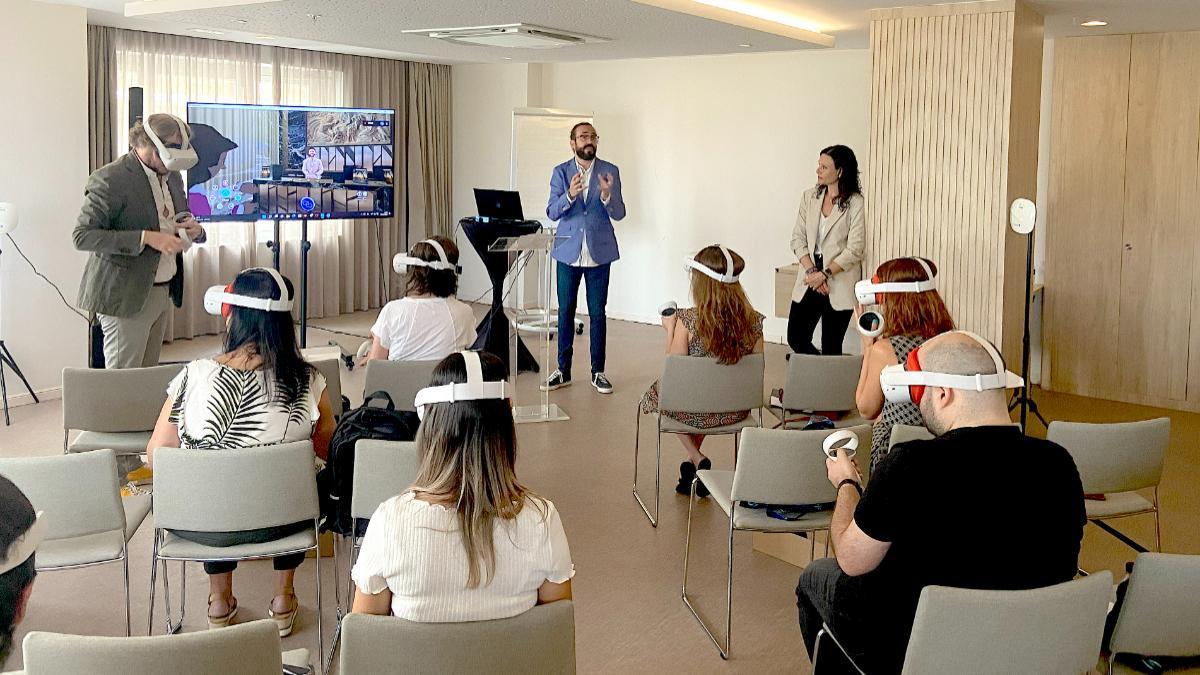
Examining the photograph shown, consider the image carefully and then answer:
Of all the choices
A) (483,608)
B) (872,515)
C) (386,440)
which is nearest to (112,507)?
(386,440)

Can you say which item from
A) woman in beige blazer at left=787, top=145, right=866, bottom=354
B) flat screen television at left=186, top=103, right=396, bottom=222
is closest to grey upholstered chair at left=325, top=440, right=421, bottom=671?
woman in beige blazer at left=787, top=145, right=866, bottom=354

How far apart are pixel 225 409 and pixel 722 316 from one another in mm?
2341

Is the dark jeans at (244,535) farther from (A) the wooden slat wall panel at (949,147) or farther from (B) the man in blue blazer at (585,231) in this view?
(B) the man in blue blazer at (585,231)

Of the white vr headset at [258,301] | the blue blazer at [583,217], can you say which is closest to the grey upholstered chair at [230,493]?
the white vr headset at [258,301]

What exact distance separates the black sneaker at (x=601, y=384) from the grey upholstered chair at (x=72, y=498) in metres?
4.53

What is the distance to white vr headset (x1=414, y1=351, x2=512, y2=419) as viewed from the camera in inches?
100

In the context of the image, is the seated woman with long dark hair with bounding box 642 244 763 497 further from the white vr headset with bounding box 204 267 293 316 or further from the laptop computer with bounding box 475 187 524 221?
the laptop computer with bounding box 475 187 524 221

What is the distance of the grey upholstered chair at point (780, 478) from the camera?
3816 millimetres

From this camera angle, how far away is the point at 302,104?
10469 mm

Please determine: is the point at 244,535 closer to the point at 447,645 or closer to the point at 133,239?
the point at 447,645

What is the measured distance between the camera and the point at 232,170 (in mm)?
8734

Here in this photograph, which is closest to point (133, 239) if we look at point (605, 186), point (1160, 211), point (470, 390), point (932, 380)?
point (605, 186)

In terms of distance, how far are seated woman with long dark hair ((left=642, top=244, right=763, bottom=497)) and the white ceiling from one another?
56.0 inches

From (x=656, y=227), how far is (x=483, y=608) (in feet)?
28.0
